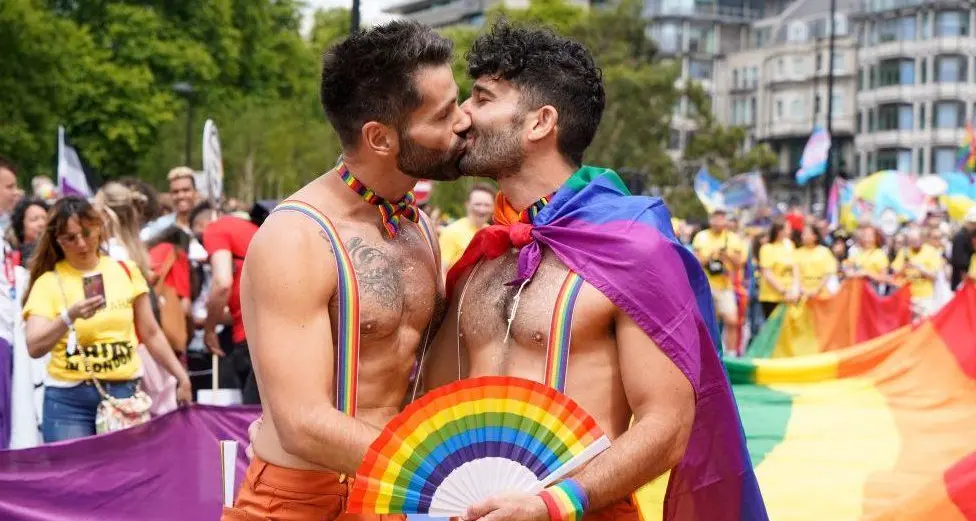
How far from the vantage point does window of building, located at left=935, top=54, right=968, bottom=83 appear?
79500 mm

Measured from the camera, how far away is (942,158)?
8044cm

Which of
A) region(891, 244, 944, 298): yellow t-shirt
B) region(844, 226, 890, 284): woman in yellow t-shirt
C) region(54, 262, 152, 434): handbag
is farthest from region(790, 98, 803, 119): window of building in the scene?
region(54, 262, 152, 434): handbag

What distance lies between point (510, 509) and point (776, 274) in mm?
14698

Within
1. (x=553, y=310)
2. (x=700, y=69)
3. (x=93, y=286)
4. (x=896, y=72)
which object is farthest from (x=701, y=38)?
(x=553, y=310)

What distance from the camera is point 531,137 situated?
3.84m

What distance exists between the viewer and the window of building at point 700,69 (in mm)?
97875

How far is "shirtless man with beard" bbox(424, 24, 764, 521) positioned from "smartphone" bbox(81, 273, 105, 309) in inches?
127

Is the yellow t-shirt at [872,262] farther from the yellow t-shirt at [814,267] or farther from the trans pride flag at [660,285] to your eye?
the trans pride flag at [660,285]

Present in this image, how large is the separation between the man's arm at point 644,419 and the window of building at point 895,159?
81.2 m

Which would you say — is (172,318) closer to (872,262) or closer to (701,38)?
(872,262)

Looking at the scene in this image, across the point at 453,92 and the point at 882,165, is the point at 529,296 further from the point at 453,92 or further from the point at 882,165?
the point at 882,165

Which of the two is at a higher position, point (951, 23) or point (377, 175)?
point (377, 175)

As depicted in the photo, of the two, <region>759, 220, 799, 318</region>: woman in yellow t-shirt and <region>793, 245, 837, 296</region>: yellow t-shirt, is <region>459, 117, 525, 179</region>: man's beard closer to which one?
<region>759, 220, 799, 318</region>: woman in yellow t-shirt

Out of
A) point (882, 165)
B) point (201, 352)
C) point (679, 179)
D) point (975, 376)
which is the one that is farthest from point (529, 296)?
point (882, 165)
